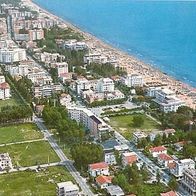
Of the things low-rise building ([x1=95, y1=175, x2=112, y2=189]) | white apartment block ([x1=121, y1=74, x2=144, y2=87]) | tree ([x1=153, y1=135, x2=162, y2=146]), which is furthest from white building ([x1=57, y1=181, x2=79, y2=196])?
white apartment block ([x1=121, y1=74, x2=144, y2=87])

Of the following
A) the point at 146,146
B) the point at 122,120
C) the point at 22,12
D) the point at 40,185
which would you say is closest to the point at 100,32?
the point at 22,12

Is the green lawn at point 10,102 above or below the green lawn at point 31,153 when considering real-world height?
above

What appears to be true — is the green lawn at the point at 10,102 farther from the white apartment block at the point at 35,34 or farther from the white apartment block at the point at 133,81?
the white apartment block at the point at 35,34

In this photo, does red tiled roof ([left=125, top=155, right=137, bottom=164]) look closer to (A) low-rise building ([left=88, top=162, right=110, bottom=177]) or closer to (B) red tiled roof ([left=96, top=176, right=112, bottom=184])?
(A) low-rise building ([left=88, top=162, right=110, bottom=177])

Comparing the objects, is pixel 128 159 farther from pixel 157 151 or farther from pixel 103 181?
pixel 103 181

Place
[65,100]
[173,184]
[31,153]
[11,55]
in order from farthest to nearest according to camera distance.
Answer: [11,55] → [65,100] → [31,153] → [173,184]

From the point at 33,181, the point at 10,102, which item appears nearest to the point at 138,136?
the point at 33,181

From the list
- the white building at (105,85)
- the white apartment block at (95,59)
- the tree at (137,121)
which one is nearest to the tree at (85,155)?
the tree at (137,121)

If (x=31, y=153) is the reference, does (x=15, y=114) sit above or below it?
above
